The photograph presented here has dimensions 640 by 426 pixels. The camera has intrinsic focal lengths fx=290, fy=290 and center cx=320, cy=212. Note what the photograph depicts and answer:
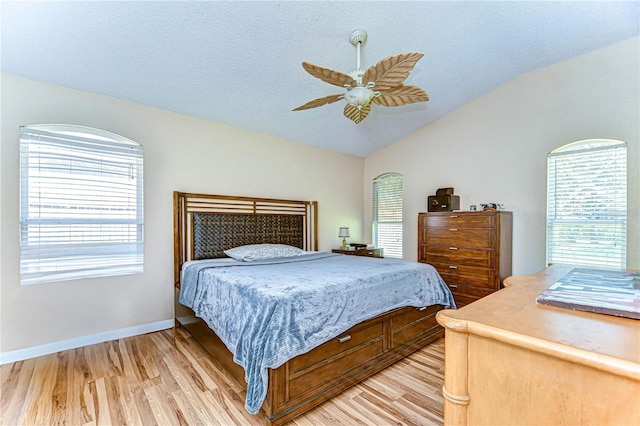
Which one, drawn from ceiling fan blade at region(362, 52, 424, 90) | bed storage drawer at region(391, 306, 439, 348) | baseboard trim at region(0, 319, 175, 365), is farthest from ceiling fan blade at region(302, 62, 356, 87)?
baseboard trim at region(0, 319, 175, 365)

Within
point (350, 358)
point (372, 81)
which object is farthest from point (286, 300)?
point (372, 81)

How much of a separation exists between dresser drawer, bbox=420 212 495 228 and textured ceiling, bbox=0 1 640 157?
63.9 inches

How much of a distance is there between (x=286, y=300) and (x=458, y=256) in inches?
112

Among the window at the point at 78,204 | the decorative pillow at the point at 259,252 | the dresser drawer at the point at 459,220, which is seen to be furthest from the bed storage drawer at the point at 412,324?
the window at the point at 78,204

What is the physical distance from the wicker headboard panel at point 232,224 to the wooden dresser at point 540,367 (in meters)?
3.18

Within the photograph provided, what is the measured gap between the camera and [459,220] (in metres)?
3.79

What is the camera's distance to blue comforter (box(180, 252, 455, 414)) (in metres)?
1.73

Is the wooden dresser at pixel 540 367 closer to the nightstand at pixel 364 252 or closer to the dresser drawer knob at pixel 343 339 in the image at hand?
the dresser drawer knob at pixel 343 339

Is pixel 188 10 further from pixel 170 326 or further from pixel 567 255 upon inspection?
pixel 567 255

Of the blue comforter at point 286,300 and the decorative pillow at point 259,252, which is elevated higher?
the decorative pillow at point 259,252

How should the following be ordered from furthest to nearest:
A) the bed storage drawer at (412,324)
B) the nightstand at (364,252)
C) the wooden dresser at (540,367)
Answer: the nightstand at (364,252)
the bed storage drawer at (412,324)
the wooden dresser at (540,367)

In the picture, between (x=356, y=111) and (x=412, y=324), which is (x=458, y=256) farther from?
(x=356, y=111)

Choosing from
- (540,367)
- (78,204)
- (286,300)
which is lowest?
(286,300)

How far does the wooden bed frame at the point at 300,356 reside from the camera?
6.04ft
